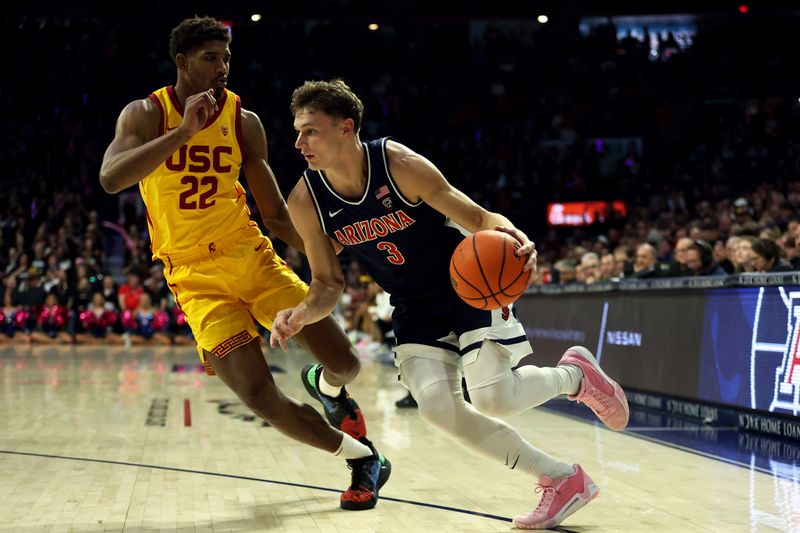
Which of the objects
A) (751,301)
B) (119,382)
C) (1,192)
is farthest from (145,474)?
(1,192)

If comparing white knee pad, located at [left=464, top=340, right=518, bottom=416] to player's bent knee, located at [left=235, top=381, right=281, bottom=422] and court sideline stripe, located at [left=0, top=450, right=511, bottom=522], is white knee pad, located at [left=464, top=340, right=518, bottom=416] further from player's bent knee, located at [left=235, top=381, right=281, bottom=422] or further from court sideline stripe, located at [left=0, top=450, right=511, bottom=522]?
player's bent knee, located at [left=235, top=381, right=281, bottom=422]

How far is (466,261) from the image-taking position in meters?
3.65

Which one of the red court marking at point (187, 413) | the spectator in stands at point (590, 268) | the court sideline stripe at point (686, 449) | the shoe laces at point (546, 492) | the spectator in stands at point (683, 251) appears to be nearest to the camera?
the shoe laces at point (546, 492)

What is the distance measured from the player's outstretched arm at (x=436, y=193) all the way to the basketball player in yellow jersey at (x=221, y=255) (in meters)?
Answer: 0.85

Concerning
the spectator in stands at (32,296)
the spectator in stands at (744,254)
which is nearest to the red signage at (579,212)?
the spectator in stands at (32,296)

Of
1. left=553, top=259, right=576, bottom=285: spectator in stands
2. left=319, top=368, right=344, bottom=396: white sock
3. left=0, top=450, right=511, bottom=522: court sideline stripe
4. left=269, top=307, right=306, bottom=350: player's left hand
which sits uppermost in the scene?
left=553, top=259, right=576, bottom=285: spectator in stands

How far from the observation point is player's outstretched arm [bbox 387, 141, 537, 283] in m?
3.82

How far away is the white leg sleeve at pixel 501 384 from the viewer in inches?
151

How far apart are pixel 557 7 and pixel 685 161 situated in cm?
522

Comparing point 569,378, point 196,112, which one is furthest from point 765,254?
point 196,112

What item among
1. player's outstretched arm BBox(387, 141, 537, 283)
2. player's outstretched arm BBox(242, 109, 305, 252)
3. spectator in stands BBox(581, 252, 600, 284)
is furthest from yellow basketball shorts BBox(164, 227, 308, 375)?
spectator in stands BBox(581, 252, 600, 284)

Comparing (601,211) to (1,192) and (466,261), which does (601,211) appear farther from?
(466,261)

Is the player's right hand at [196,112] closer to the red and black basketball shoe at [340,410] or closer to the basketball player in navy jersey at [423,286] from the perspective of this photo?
the basketball player in navy jersey at [423,286]

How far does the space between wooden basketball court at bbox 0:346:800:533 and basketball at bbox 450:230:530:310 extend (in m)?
1.01
